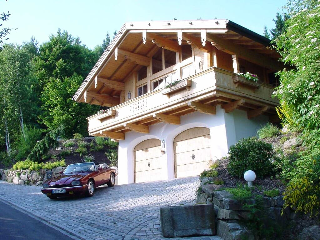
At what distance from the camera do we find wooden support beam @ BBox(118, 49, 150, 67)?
64.0ft

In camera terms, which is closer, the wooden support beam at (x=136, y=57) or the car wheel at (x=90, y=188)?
the car wheel at (x=90, y=188)

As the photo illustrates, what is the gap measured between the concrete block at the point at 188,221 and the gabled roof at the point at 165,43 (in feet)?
29.2

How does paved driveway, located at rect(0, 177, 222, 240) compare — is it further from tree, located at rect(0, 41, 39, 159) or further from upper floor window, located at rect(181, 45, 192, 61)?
tree, located at rect(0, 41, 39, 159)

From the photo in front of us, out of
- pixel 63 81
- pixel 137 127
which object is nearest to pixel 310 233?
pixel 137 127

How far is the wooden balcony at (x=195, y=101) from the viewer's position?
47.3 ft

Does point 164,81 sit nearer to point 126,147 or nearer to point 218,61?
point 218,61

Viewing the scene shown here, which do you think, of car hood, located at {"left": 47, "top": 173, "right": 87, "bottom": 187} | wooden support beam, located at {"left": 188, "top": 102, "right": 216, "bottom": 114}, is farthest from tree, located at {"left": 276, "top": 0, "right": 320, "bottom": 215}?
car hood, located at {"left": 47, "top": 173, "right": 87, "bottom": 187}

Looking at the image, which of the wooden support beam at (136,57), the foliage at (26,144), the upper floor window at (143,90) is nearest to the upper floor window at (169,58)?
the wooden support beam at (136,57)

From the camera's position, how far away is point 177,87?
15.4 metres

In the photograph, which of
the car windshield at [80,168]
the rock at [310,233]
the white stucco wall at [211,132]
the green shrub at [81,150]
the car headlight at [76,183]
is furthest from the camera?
the green shrub at [81,150]

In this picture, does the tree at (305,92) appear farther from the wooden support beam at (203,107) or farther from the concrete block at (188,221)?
the wooden support beam at (203,107)

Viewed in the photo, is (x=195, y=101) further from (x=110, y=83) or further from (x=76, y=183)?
(x=110, y=83)

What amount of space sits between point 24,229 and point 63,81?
32.9 m

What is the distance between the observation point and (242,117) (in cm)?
1678
